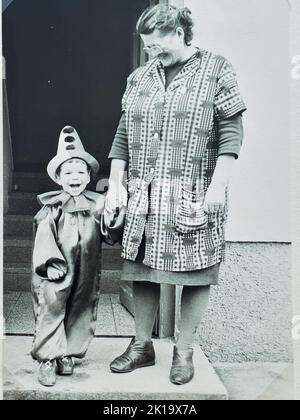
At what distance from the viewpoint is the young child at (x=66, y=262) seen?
3602mm

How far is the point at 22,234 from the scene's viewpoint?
4570mm

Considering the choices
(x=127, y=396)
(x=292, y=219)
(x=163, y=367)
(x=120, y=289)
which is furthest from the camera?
(x=120, y=289)

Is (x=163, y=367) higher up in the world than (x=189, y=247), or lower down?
lower down

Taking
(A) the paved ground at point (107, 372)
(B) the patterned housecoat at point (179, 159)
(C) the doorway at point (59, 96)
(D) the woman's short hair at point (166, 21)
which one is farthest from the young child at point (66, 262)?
(D) the woman's short hair at point (166, 21)

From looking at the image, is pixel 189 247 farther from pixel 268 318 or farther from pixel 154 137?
pixel 268 318

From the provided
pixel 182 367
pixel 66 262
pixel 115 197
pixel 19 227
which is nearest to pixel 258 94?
pixel 115 197

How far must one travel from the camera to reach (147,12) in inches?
152

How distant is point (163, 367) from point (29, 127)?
208 cm

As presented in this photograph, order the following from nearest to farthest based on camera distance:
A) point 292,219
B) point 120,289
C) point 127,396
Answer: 1. point 127,396
2. point 292,219
3. point 120,289

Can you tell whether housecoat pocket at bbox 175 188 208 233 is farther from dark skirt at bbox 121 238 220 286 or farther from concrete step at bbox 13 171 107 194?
concrete step at bbox 13 171 107 194

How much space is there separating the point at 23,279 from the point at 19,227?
0.37 m

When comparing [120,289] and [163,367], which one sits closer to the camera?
[163,367]
